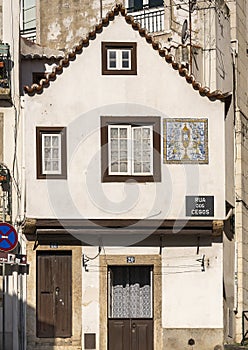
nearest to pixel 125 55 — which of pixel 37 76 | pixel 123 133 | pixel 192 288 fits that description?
pixel 123 133

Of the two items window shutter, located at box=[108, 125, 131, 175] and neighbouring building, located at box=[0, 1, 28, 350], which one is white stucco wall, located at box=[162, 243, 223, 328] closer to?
window shutter, located at box=[108, 125, 131, 175]

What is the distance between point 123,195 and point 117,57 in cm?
379

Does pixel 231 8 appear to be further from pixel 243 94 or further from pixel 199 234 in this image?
pixel 199 234

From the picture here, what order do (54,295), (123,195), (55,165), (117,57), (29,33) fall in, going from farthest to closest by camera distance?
(29,33) → (117,57) → (54,295) → (55,165) → (123,195)

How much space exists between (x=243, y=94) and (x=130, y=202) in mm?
8649

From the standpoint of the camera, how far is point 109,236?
29219mm

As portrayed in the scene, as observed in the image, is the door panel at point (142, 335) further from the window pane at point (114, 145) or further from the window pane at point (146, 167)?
the window pane at point (114, 145)

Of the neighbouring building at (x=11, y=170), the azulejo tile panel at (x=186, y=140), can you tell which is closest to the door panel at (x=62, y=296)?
the neighbouring building at (x=11, y=170)

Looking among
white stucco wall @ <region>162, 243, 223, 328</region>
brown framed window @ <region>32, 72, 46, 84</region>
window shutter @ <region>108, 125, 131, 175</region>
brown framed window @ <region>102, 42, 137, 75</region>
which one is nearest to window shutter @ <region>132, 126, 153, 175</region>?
window shutter @ <region>108, 125, 131, 175</region>

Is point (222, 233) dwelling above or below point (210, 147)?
below

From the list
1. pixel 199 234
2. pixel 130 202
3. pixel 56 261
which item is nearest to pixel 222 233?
pixel 199 234

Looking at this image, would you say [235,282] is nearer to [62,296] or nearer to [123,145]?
[62,296]

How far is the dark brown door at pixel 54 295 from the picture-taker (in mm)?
29172

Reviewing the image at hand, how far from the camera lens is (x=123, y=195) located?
2891cm
